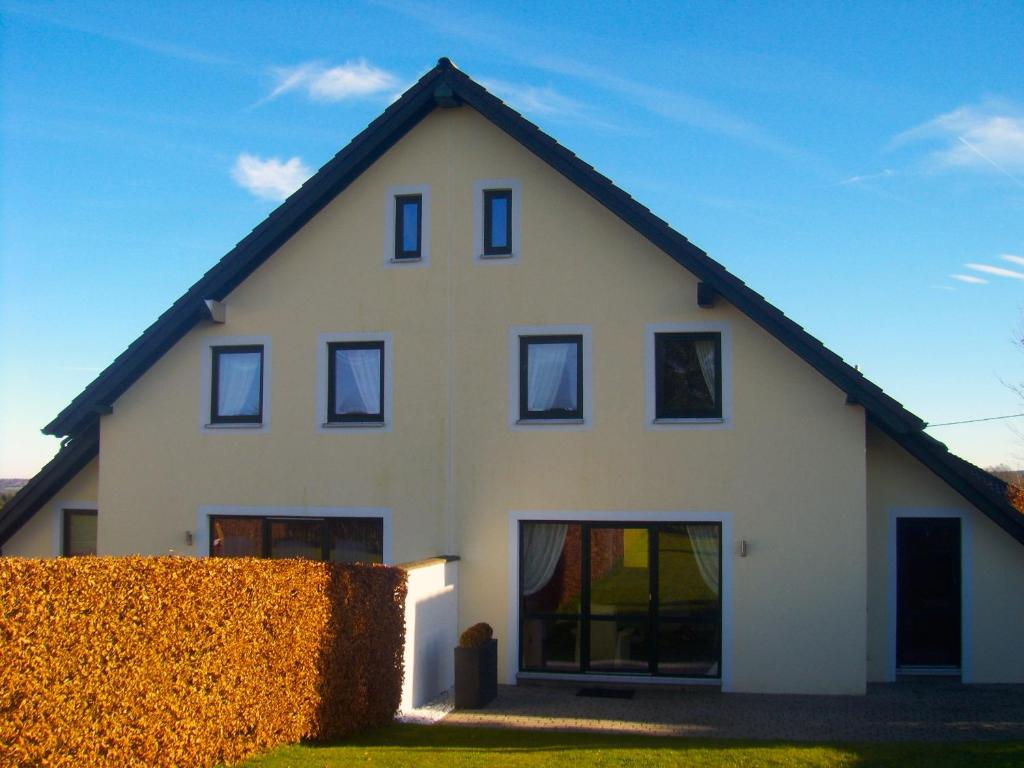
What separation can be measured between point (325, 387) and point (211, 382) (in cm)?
203

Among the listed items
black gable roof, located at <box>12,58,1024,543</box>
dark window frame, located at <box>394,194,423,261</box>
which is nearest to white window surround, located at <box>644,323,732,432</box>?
black gable roof, located at <box>12,58,1024,543</box>

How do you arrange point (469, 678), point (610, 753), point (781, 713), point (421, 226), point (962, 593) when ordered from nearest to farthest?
point (610, 753) < point (781, 713) < point (469, 678) < point (962, 593) < point (421, 226)

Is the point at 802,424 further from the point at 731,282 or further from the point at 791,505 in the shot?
the point at 731,282

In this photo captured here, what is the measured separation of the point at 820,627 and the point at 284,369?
9003 mm

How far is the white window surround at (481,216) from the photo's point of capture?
1560cm

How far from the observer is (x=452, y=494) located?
15.5 meters

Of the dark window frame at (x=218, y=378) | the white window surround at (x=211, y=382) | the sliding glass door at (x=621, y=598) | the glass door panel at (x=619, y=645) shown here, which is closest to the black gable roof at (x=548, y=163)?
the white window surround at (x=211, y=382)

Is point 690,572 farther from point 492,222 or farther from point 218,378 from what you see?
point 218,378

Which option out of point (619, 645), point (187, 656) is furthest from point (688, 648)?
point (187, 656)

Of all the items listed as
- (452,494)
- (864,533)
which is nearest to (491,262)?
(452,494)

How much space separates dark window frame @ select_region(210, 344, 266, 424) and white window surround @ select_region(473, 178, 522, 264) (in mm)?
3924

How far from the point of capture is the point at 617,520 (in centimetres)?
1491

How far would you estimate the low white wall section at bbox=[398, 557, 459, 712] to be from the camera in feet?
42.7

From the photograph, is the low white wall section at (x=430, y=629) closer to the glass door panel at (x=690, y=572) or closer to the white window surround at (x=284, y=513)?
the white window surround at (x=284, y=513)
